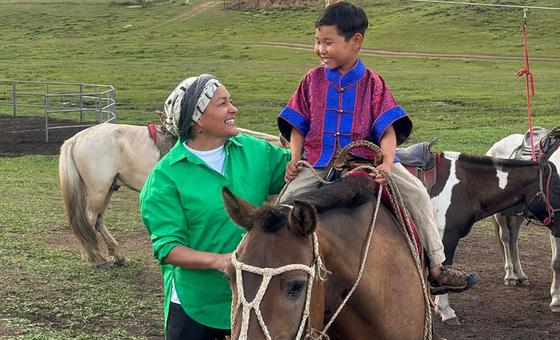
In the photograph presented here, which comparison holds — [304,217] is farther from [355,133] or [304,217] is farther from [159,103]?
[159,103]

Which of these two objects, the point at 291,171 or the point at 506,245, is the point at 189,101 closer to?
the point at 291,171

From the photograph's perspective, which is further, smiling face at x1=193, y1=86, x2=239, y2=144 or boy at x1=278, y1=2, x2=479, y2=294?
boy at x1=278, y1=2, x2=479, y2=294

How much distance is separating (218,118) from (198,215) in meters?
0.39

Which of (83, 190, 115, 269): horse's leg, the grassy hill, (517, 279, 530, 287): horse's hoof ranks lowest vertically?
the grassy hill

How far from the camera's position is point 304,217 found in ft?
8.16

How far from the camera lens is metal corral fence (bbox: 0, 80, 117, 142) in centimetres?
1777

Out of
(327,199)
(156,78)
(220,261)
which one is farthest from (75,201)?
(156,78)

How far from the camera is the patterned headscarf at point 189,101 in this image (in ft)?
10.6

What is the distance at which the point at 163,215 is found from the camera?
3.22 m

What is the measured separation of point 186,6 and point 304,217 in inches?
2322

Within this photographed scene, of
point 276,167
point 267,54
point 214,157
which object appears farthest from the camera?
point 267,54

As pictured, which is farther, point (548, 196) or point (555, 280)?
point (555, 280)

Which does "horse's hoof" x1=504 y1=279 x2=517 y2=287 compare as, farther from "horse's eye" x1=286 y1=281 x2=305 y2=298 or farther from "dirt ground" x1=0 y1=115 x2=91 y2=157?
"dirt ground" x1=0 y1=115 x2=91 y2=157

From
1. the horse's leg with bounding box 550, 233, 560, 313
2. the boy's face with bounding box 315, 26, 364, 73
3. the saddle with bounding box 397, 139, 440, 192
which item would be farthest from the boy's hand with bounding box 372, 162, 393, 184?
the horse's leg with bounding box 550, 233, 560, 313
